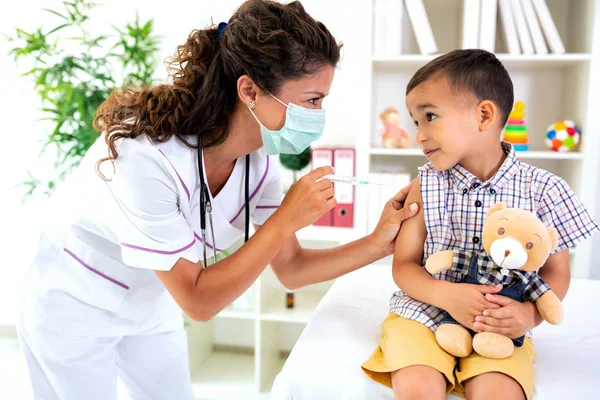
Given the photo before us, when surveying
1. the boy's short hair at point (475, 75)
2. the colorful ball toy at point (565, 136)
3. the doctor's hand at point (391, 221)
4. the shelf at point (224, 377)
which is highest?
the boy's short hair at point (475, 75)

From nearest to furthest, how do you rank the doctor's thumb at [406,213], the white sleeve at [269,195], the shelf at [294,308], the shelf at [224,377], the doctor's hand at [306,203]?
the doctor's hand at [306,203] < the doctor's thumb at [406,213] < the white sleeve at [269,195] < the shelf at [294,308] < the shelf at [224,377]

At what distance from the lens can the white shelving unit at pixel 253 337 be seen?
2.71 metres

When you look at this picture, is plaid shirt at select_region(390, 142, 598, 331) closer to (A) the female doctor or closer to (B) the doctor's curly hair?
(A) the female doctor

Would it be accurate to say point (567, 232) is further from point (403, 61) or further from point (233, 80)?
point (403, 61)

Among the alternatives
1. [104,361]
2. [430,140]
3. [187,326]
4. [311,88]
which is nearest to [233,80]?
[311,88]

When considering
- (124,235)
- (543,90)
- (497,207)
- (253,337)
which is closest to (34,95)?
(253,337)

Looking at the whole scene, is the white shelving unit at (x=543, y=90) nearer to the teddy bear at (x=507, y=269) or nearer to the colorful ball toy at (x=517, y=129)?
the colorful ball toy at (x=517, y=129)

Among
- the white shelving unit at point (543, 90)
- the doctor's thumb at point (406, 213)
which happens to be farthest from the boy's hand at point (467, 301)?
the white shelving unit at point (543, 90)

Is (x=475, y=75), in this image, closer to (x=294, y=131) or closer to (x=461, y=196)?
(x=461, y=196)

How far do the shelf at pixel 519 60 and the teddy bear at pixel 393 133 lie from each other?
0.22 meters

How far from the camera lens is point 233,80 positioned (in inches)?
53.2

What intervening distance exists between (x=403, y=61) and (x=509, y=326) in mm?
1551

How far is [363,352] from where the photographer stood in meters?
1.21

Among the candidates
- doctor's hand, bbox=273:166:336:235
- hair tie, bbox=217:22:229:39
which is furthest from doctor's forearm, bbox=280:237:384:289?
hair tie, bbox=217:22:229:39
